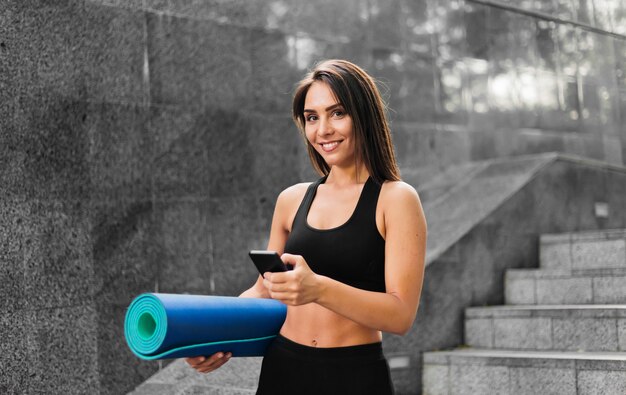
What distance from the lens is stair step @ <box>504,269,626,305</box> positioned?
7.11 metres

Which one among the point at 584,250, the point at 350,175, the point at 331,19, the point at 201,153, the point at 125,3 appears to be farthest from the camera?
the point at 331,19

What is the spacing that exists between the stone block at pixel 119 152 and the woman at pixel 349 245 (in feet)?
12.3

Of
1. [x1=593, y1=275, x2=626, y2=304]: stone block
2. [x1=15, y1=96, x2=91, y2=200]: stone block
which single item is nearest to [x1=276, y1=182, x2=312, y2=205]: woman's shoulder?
[x1=15, y1=96, x2=91, y2=200]: stone block

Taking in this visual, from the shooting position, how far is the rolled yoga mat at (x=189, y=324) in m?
2.47

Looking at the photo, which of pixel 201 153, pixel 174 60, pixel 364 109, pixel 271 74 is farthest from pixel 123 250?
pixel 364 109

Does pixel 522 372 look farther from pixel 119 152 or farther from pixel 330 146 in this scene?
pixel 330 146

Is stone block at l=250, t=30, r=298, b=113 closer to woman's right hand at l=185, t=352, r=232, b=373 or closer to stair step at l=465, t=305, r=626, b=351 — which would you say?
stair step at l=465, t=305, r=626, b=351

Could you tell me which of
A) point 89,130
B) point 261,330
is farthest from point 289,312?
point 89,130

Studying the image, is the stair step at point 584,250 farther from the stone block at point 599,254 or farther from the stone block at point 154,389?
the stone block at point 154,389

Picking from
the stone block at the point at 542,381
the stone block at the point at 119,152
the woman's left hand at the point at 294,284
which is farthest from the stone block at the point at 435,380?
the woman's left hand at the point at 294,284

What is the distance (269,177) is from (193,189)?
93cm

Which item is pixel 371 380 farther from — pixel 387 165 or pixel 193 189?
pixel 193 189

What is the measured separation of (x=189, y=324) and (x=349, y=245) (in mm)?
679

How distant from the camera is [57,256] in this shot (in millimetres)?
6113
